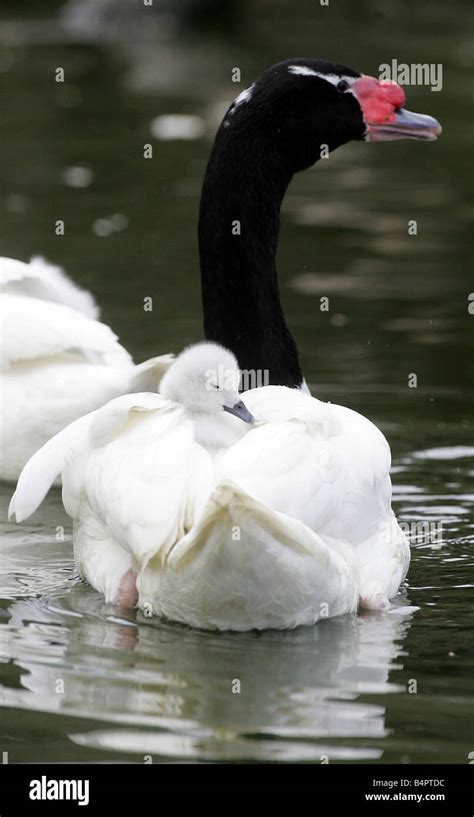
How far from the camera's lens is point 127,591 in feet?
20.2

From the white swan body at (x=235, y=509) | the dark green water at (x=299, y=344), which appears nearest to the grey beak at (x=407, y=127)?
the dark green water at (x=299, y=344)

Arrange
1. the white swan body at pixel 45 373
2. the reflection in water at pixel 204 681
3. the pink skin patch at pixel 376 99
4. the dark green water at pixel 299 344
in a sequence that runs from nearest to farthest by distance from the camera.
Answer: the reflection in water at pixel 204 681 < the dark green water at pixel 299 344 < the pink skin patch at pixel 376 99 < the white swan body at pixel 45 373

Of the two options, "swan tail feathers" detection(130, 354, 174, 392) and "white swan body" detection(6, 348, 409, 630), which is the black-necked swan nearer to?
"white swan body" detection(6, 348, 409, 630)

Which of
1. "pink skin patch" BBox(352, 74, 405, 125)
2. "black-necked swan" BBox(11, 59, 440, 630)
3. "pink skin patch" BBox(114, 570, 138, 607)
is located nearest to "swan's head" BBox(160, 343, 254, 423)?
"black-necked swan" BBox(11, 59, 440, 630)

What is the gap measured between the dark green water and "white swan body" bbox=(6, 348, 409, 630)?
0.56 feet

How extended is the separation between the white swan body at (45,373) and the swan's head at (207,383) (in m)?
1.92

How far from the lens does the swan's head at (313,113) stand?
7375 mm

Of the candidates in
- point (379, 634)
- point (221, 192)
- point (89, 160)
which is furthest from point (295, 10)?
point (379, 634)

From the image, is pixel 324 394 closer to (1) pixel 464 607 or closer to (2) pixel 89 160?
(1) pixel 464 607

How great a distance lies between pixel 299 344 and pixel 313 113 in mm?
2997

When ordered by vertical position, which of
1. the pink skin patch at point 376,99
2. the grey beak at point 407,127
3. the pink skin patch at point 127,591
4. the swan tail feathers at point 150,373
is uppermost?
the pink skin patch at point 376,99

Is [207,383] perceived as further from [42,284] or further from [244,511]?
[42,284]

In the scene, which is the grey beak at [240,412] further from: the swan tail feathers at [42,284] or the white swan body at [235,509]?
the swan tail feathers at [42,284]

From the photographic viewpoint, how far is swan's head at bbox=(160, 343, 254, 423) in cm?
595
